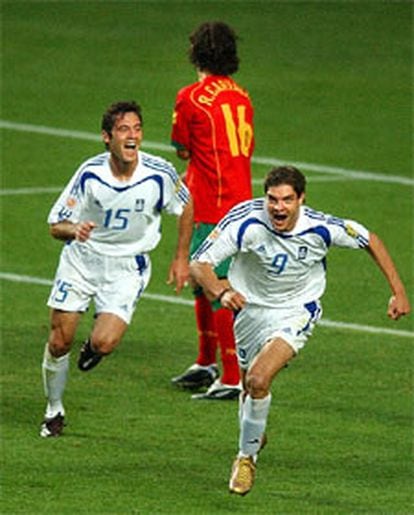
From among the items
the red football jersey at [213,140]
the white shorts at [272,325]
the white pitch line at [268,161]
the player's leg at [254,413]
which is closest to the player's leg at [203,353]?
the red football jersey at [213,140]

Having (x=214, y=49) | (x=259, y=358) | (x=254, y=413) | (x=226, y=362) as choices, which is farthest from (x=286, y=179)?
(x=226, y=362)

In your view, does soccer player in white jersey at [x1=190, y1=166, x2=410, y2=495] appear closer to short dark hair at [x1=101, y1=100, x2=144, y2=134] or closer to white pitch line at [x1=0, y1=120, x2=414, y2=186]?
short dark hair at [x1=101, y1=100, x2=144, y2=134]

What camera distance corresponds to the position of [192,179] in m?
17.2

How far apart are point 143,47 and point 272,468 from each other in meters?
21.1

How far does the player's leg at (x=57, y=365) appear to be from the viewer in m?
15.9

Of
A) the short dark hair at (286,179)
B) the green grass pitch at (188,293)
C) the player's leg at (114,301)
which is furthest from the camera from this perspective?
the player's leg at (114,301)

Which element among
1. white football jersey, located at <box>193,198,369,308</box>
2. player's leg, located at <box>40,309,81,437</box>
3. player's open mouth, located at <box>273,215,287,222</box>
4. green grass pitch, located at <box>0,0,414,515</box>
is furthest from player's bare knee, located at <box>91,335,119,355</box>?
player's open mouth, located at <box>273,215,287,222</box>

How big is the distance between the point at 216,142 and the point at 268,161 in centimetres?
1053

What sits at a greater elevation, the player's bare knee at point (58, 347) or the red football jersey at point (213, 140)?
the red football jersey at point (213, 140)

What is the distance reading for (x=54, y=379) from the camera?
15953 millimetres

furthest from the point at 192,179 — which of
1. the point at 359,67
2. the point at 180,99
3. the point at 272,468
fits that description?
the point at 359,67

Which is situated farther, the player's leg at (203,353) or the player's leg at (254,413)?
the player's leg at (203,353)

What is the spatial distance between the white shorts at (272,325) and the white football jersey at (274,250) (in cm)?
6

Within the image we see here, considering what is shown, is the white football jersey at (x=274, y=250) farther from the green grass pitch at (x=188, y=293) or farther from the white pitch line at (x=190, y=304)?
the white pitch line at (x=190, y=304)
